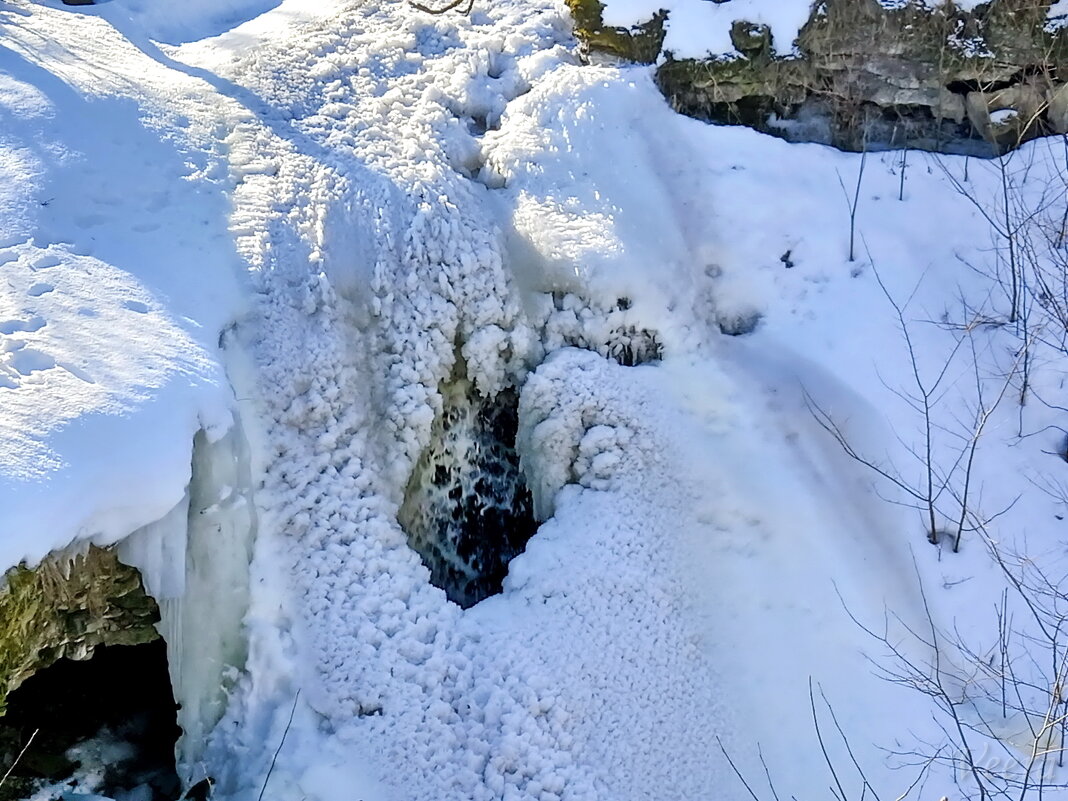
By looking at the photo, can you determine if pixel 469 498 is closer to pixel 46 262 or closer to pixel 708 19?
pixel 46 262

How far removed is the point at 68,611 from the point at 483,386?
222cm

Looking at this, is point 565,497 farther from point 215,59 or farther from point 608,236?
point 215,59

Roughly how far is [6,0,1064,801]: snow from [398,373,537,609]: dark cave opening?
18 cm

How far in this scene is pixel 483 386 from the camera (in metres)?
5.09

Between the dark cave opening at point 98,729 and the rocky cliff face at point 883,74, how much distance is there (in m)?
4.64

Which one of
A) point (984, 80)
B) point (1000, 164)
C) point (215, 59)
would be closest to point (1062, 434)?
point (1000, 164)

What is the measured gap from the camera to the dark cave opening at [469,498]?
4879 mm

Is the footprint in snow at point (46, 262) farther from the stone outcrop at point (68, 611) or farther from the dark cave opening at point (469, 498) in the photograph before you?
the dark cave opening at point (469, 498)

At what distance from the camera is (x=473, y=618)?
169 inches

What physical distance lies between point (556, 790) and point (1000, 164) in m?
4.60

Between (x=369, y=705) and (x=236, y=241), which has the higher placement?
(x=236, y=241)

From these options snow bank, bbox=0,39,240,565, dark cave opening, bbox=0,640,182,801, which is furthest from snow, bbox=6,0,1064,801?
dark cave opening, bbox=0,640,182,801

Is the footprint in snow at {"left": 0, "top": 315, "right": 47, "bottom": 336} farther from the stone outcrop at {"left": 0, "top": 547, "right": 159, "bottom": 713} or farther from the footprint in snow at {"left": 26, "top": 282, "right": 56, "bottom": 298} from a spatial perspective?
the stone outcrop at {"left": 0, "top": 547, "right": 159, "bottom": 713}

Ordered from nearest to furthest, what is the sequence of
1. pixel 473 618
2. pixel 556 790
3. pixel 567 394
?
1. pixel 556 790
2. pixel 473 618
3. pixel 567 394
